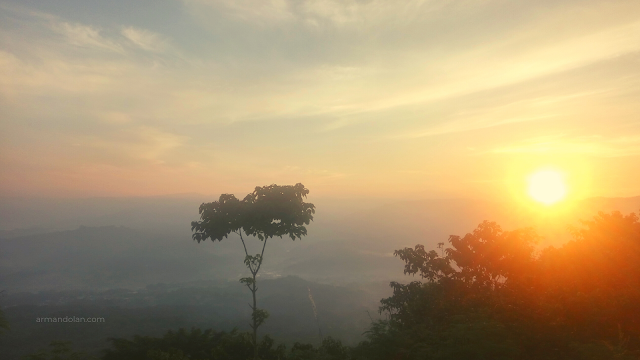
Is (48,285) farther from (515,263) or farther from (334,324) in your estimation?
(515,263)

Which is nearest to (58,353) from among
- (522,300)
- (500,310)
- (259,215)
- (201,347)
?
(201,347)

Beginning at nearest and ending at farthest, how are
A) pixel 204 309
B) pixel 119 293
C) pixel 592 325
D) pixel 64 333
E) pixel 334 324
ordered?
1. pixel 592 325
2. pixel 64 333
3. pixel 334 324
4. pixel 204 309
5. pixel 119 293

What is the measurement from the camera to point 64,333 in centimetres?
6656

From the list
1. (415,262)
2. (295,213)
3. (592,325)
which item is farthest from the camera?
(415,262)

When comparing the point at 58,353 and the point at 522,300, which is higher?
the point at 522,300

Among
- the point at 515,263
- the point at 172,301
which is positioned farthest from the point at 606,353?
the point at 172,301

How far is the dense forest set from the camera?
10.5m

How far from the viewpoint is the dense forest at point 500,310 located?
1050 centimetres

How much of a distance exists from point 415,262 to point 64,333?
7842 centimetres

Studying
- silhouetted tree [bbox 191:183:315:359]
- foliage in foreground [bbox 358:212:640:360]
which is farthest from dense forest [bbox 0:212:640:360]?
silhouetted tree [bbox 191:183:315:359]

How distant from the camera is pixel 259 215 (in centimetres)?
1697

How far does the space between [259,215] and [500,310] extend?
1188cm

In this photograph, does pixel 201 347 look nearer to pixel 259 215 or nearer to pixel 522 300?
pixel 259 215

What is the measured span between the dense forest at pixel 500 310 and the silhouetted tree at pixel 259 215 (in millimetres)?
6029
